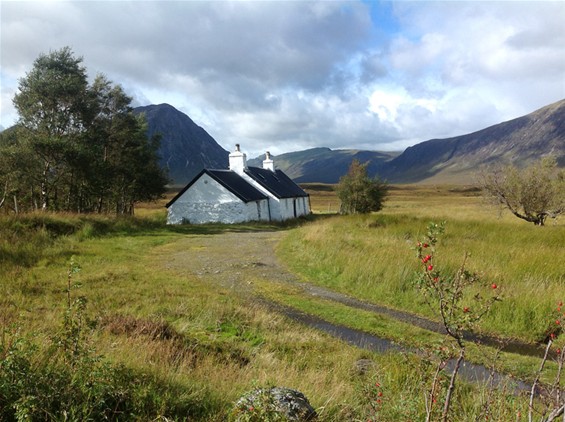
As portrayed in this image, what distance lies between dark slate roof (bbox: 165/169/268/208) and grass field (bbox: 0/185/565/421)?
1541 cm

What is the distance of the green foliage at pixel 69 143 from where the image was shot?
85.6 ft

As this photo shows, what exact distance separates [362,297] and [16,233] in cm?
1483

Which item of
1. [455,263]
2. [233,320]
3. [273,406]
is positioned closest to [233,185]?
[455,263]

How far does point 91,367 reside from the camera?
158 inches

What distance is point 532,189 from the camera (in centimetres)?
2609

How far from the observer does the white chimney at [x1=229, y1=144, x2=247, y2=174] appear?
42.4 m

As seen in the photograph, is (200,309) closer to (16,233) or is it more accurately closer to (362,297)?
(362,297)

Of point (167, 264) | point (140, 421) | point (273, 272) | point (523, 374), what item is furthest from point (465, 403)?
point (167, 264)

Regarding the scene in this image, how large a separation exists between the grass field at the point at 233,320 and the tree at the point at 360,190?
66.5 ft

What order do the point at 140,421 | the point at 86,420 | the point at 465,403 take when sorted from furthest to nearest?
the point at 465,403 → the point at 140,421 → the point at 86,420

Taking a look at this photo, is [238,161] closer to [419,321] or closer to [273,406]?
[419,321]

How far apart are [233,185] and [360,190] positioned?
13.2 m

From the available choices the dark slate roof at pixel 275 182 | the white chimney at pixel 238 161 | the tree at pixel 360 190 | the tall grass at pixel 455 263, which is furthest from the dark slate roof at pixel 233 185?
the tall grass at pixel 455 263

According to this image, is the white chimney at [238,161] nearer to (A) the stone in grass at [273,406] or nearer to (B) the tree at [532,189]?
(B) the tree at [532,189]
